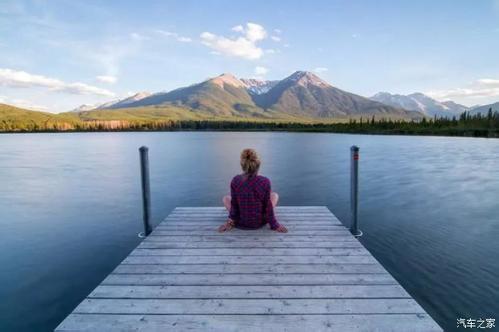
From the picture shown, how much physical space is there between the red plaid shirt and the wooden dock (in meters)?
0.36

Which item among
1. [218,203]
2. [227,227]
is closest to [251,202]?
[227,227]

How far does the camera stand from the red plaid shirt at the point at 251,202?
20.8 ft

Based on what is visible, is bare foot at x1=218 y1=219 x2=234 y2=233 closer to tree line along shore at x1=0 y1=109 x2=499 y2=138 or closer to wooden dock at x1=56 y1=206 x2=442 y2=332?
wooden dock at x1=56 y1=206 x2=442 y2=332

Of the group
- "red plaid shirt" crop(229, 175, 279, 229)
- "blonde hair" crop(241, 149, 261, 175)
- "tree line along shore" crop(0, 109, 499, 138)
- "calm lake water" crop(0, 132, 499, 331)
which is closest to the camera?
"blonde hair" crop(241, 149, 261, 175)

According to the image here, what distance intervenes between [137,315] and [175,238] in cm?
274

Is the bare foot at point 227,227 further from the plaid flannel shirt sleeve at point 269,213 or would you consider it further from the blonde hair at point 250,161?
the blonde hair at point 250,161

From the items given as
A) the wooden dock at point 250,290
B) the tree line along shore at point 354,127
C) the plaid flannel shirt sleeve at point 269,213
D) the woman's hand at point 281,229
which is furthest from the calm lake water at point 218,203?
the tree line along shore at point 354,127

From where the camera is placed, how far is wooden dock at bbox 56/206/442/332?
3674mm

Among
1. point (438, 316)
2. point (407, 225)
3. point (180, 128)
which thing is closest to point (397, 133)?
point (407, 225)

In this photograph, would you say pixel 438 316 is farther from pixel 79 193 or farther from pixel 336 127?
pixel 336 127

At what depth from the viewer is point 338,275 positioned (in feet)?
15.8

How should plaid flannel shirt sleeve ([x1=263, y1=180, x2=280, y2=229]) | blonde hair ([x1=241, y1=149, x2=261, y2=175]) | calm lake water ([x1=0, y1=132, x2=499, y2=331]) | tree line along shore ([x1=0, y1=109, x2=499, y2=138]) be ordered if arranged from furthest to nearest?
tree line along shore ([x1=0, y1=109, x2=499, y2=138])
plaid flannel shirt sleeve ([x1=263, y1=180, x2=280, y2=229])
calm lake water ([x1=0, y1=132, x2=499, y2=331])
blonde hair ([x1=241, y1=149, x2=261, y2=175])

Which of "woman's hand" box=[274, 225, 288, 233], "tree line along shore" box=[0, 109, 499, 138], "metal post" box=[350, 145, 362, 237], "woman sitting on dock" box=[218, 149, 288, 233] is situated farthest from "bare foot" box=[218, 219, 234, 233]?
"tree line along shore" box=[0, 109, 499, 138]

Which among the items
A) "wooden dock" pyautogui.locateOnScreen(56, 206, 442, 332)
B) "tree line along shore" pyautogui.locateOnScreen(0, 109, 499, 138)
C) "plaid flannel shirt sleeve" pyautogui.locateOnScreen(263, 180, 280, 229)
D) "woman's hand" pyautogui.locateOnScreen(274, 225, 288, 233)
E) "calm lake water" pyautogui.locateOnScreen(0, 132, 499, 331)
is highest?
"tree line along shore" pyautogui.locateOnScreen(0, 109, 499, 138)
